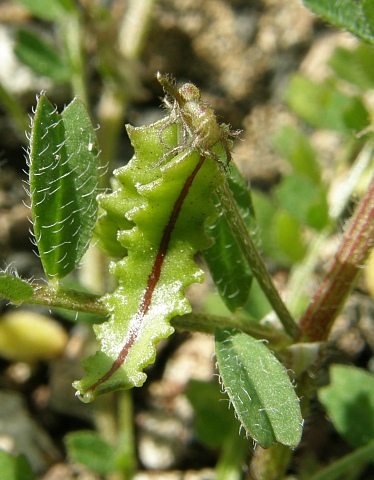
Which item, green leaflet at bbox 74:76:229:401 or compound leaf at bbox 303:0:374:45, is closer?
green leaflet at bbox 74:76:229:401

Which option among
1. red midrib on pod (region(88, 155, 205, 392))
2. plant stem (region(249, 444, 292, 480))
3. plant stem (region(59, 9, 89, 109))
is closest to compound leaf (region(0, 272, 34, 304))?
red midrib on pod (region(88, 155, 205, 392))

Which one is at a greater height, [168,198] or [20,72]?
[168,198]

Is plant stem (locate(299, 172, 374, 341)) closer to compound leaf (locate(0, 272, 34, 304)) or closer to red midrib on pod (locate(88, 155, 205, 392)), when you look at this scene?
red midrib on pod (locate(88, 155, 205, 392))

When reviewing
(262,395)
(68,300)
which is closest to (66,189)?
(68,300)

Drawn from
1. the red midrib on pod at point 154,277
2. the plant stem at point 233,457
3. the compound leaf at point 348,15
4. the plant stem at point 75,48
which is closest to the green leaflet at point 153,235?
the red midrib on pod at point 154,277

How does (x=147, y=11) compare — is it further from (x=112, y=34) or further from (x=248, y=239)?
(x=248, y=239)

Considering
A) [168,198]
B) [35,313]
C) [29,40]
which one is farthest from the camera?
[35,313]

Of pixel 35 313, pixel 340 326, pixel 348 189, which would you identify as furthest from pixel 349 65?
pixel 35 313

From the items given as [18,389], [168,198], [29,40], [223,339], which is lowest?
[18,389]
